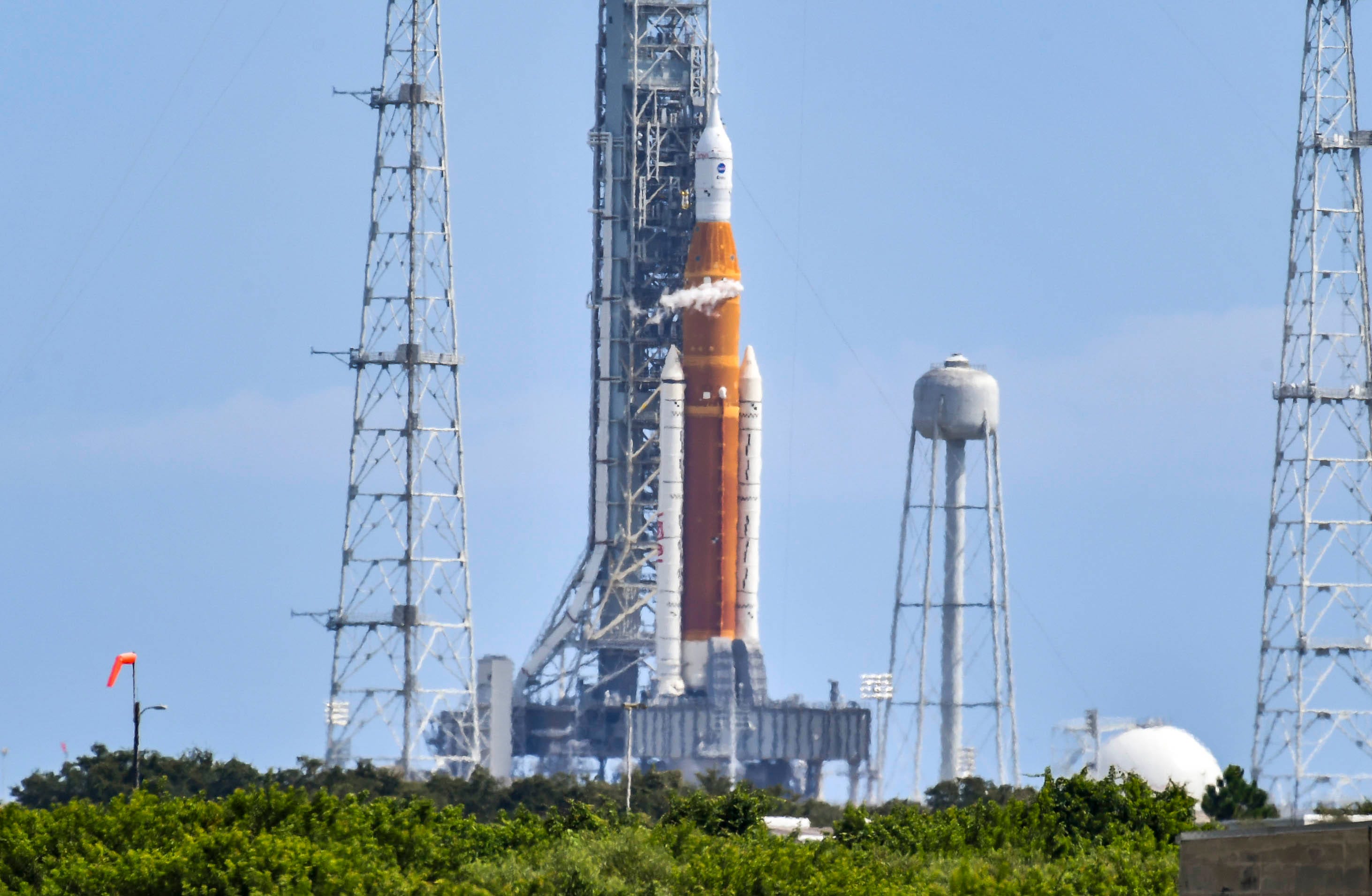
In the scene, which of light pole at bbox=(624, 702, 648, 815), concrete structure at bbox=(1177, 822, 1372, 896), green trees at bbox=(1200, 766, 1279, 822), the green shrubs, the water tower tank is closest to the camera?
concrete structure at bbox=(1177, 822, 1372, 896)

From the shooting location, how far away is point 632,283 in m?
127

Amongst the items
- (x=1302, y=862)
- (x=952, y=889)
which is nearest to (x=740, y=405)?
(x=952, y=889)

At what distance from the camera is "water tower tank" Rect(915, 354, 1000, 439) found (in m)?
120

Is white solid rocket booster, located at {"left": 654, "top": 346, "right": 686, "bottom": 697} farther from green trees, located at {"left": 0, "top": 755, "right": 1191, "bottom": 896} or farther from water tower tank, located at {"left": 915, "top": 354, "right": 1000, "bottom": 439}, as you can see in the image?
green trees, located at {"left": 0, "top": 755, "right": 1191, "bottom": 896}

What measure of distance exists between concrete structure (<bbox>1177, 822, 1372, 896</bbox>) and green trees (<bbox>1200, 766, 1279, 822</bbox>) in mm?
40743

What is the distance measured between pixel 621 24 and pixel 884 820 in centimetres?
6798

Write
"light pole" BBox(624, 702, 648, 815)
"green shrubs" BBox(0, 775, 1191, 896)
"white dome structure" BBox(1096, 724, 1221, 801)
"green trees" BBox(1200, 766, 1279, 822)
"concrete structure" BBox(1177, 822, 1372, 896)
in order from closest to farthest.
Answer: "concrete structure" BBox(1177, 822, 1372, 896), "green shrubs" BBox(0, 775, 1191, 896), "green trees" BBox(1200, 766, 1279, 822), "light pole" BBox(624, 702, 648, 815), "white dome structure" BBox(1096, 724, 1221, 801)

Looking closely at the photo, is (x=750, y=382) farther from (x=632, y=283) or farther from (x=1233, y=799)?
(x=1233, y=799)

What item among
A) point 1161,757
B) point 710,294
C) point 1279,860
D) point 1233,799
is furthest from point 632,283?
point 1279,860

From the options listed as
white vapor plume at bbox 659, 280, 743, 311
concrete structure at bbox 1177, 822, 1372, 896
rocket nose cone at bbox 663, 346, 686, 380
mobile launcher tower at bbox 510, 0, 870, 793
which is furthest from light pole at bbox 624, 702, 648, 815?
concrete structure at bbox 1177, 822, 1372, 896

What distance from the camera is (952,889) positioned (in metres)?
46.6

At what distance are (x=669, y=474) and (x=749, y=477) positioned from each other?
372 centimetres

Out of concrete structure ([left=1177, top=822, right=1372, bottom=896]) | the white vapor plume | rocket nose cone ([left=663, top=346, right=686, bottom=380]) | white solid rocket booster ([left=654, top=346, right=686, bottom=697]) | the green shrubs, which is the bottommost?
the green shrubs

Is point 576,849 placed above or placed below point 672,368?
below
